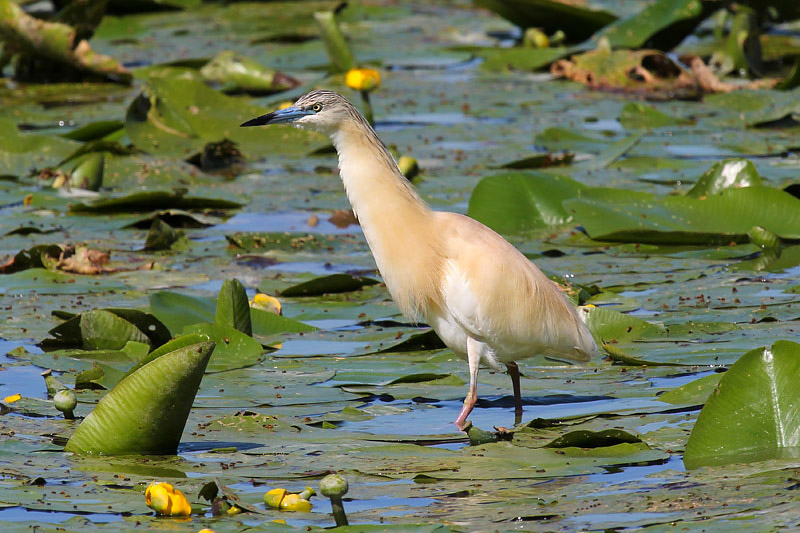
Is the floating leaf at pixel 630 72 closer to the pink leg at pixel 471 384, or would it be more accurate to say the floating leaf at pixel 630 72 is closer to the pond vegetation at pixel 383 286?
the pond vegetation at pixel 383 286

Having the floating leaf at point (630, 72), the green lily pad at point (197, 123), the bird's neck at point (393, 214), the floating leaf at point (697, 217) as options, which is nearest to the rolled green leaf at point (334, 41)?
the green lily pad at point (197, 123)

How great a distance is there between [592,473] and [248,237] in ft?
10.5

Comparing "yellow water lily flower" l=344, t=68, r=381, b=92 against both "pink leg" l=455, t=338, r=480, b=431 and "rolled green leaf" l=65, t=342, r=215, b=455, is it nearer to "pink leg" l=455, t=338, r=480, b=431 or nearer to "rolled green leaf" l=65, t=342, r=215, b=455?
"pink leg" l=455, t=338, r=480, b=431

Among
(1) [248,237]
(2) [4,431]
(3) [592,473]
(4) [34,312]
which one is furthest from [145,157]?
(3) [592,473]

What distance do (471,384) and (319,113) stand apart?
1.07 metres

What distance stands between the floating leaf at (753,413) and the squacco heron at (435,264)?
1039 mm

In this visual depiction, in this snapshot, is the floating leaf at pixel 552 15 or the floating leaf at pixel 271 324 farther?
the floating leaf at pixel 552 15

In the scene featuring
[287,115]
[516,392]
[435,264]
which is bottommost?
[516,392]

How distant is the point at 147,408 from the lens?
3.55m

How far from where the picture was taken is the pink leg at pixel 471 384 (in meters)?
4.13

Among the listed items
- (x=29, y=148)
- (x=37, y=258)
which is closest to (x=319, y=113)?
(x=37, y=258)

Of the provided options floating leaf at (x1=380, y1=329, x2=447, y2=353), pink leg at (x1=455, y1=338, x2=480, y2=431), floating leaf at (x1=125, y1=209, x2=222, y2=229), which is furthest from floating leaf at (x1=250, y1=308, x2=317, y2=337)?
floating leaf at (x1=125, y1=209, x2=222, y2=229)

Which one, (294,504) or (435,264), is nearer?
(294,504)

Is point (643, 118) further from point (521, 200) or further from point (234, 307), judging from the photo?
point (234, 307)
